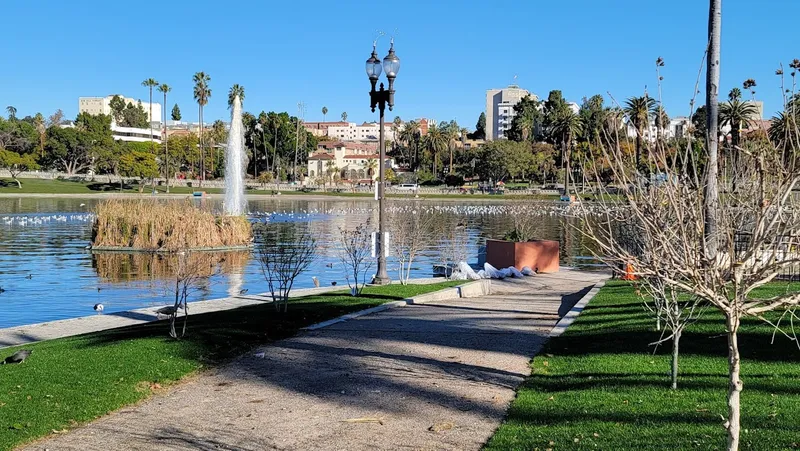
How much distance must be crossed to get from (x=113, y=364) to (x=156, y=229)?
81.7ft

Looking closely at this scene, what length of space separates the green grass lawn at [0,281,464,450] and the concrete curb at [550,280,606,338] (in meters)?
3.97

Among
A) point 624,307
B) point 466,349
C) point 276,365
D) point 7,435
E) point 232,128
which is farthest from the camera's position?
point 232,128

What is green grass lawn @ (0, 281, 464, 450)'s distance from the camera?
7.64 m

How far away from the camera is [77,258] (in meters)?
31.3

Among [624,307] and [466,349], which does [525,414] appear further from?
[624,307]

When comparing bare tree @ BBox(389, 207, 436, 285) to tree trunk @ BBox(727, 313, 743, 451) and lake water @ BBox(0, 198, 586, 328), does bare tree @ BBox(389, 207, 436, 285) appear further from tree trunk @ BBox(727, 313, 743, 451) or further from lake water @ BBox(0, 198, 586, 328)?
tree trunk @ BBox(727, 313, 743, 451)

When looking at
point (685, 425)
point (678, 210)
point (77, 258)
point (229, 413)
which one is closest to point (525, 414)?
point (685, 425)

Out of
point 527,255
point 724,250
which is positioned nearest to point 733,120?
point 724,250

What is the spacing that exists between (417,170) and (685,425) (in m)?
150

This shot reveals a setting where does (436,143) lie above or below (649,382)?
above

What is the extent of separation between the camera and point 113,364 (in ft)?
31.6

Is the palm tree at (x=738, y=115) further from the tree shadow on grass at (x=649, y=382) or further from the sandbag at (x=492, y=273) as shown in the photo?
the sandbag at (x=492, y=273)

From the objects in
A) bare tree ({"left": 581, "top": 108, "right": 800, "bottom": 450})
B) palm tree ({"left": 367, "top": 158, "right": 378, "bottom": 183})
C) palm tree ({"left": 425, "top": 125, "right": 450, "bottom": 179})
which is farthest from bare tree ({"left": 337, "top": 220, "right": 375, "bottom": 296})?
palm tree ({"left": 367, "top": 158, "right": 378, "bottom": 183})

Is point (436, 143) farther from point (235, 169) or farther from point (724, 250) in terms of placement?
point (724, 250)
